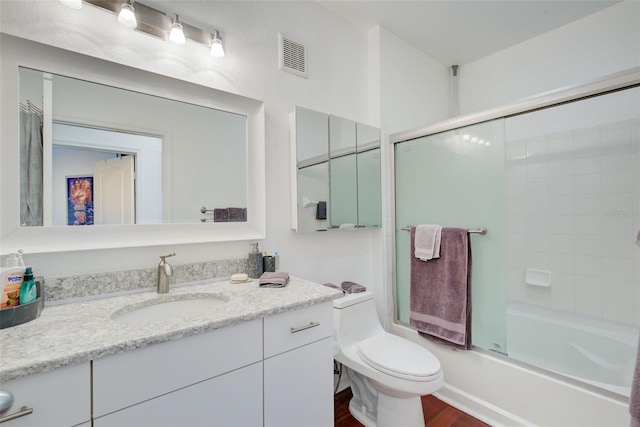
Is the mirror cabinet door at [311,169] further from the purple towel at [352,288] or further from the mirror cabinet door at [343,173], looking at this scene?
the purple towel at [352,288]

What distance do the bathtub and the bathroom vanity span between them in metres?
1.34

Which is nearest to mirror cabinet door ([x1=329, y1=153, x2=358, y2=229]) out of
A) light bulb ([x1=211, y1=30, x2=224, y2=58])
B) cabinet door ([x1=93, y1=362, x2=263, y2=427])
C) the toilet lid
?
the toilet lid

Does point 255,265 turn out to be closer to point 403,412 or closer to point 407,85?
point 403,412

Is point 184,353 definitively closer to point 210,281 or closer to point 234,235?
point 210,281

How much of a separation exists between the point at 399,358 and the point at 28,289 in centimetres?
152

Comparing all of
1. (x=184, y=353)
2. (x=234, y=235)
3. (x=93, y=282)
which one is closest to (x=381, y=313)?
(x=234, y=235)

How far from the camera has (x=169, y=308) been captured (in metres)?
1.20

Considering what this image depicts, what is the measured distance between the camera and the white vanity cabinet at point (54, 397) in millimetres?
634

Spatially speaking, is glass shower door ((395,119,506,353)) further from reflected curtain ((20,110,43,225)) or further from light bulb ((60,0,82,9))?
reflected curtain ((20,110,43,225))

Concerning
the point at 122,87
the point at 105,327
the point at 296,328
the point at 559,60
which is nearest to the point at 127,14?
the point at 122,87

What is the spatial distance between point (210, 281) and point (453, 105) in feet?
8.65

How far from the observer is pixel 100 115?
1.19m

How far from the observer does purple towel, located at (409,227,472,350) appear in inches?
68.9

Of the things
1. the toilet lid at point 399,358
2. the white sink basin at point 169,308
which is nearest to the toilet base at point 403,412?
the toilet lid at point 399,358
